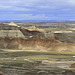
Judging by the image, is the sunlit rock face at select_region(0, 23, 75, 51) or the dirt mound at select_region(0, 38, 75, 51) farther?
the dirt mound at select_region(0, 38, 75, 51)

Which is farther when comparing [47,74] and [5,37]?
[5,37]

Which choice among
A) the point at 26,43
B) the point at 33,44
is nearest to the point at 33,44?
the point at 33,44

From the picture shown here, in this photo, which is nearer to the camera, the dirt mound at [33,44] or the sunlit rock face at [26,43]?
the sunlit rock face at [26,43]

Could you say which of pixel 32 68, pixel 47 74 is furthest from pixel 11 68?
pixel 47 74

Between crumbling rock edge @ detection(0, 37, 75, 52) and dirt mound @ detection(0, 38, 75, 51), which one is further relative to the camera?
dirt mound @ detection(0, 38, 75, 51)

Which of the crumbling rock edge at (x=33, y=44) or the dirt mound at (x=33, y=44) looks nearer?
the crumbling rock edge at (x=33, y=44)

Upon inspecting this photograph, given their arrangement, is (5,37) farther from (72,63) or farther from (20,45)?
(72,63)

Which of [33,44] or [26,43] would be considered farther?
[26,43]

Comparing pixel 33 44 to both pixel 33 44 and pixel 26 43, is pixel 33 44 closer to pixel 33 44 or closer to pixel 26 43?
pixel 33 44
